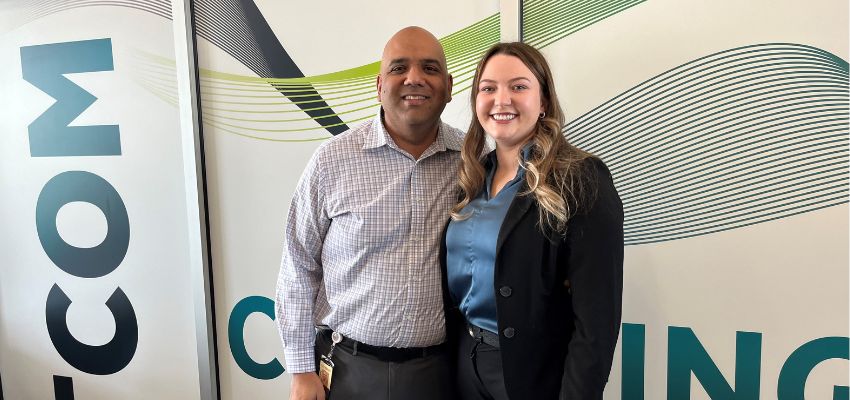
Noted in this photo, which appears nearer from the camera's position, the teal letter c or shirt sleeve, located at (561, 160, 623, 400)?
shirt sleeve, located at (561, 160, 623, 400)

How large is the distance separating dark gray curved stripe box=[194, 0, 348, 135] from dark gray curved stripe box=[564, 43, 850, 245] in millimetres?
939

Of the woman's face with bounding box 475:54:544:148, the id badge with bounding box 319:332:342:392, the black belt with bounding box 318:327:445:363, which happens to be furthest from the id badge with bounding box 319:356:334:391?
the woman's face with bounding box 475:54:544:148

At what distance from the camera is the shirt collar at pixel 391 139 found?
1.63 meters

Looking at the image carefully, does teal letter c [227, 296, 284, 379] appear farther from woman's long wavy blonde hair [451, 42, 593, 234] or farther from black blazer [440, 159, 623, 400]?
black blazer [440, 159, 623, 400]

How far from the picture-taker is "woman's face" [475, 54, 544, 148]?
4.39 feet

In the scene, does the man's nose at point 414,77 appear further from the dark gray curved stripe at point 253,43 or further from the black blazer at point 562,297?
the dark gray curved stripe at point 253,43

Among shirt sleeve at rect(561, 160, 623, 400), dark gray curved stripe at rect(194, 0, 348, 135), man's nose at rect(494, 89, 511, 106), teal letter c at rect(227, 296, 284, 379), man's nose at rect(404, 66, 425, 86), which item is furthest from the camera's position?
teal letter c at rect(227, 296, 284, 379)

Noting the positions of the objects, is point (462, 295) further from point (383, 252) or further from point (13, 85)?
point (13, 85)

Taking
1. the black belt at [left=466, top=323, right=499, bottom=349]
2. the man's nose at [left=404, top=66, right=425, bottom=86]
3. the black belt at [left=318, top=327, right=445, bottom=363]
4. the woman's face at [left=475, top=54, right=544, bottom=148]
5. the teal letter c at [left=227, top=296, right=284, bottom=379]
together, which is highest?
the man's nose at [left=404, top=66, right=425, bottom=86]

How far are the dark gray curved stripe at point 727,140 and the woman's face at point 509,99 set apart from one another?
0.62m

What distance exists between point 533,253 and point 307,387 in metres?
0.86

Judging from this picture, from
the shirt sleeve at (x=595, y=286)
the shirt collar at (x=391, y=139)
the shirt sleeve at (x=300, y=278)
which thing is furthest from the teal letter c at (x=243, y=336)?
the shirt sleeve at (x=595, y=286)

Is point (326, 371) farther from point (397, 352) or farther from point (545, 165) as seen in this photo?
point (545, 165)

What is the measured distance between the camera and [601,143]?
75.0 inches
